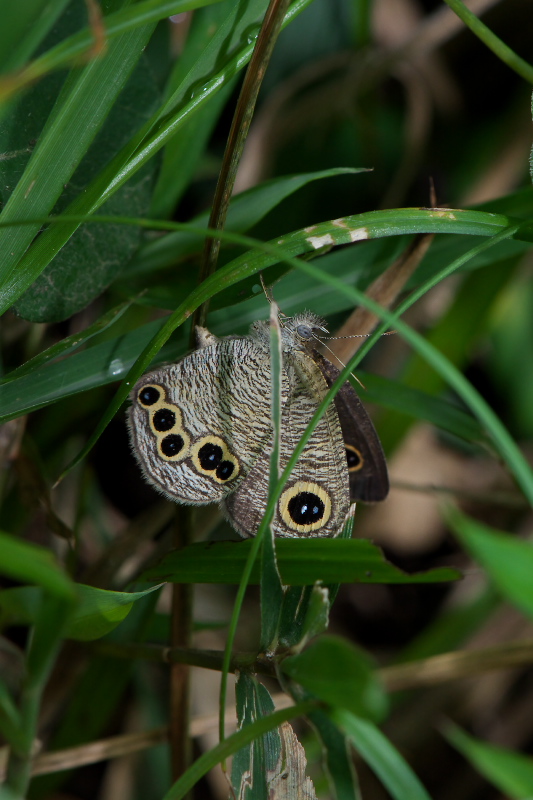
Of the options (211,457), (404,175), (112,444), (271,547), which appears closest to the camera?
(271,547)

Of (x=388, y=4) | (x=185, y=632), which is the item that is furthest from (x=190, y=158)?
(x=388, y=4)

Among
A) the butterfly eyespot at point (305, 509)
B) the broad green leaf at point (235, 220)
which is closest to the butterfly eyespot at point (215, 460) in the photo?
the butterfly eyespot at point (305, 509)

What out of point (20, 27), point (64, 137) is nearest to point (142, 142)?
point (64, 137)

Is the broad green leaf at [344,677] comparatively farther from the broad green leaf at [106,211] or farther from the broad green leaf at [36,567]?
the broad green leaf at [106,211]

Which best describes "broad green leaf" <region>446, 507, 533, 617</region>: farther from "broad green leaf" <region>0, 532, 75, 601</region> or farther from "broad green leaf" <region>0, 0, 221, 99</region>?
"broad green leaf" <region>0, 0, 221, 99</region>

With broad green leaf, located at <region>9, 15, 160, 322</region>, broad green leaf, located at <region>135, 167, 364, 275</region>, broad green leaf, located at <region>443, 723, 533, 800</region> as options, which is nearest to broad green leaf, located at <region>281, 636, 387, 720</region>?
broad green leaf, located at <region>443, 723, 533, 800</region>

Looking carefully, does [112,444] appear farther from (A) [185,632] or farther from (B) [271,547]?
(B) [271,547]

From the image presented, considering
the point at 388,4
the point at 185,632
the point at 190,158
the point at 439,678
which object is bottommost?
the point at 185,632
